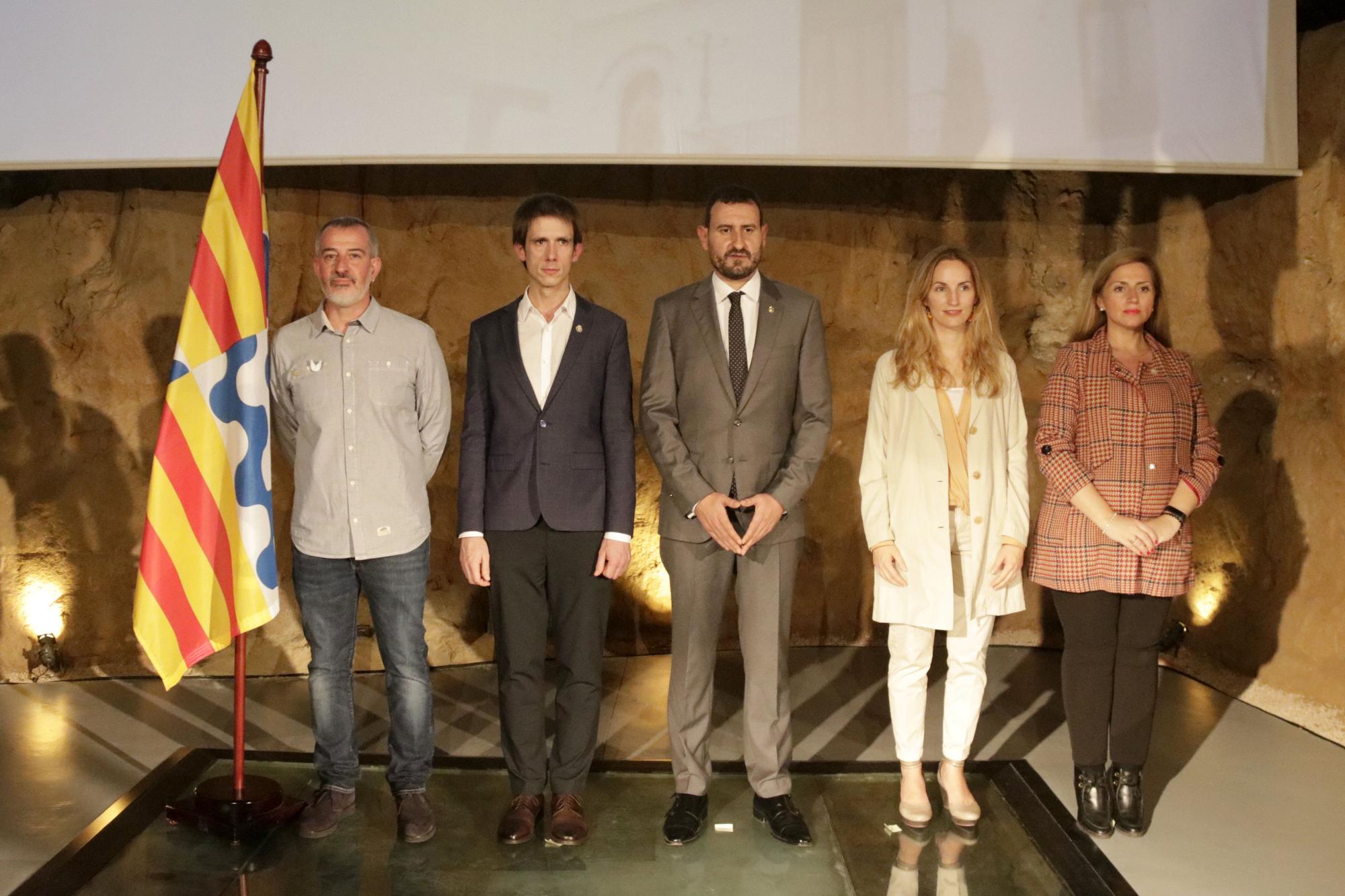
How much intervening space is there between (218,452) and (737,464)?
1.35 meters

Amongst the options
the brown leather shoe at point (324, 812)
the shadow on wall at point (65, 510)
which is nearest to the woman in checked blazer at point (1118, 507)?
the brown leather shoe at point (324, 812)

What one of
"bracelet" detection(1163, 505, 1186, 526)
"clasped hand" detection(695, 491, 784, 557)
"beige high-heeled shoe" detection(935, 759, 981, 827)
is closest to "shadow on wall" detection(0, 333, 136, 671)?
"clasped hand" detection(695, 491, 784, 557)

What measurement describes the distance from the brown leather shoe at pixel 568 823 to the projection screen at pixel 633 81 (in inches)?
84.4

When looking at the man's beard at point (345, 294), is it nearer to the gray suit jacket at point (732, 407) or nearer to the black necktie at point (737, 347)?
the gray suit jacket at point (732, 407)

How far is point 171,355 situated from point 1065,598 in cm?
360

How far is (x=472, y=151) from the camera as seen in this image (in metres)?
4.02

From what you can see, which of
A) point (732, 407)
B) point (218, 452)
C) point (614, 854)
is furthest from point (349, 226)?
point (614, 854)

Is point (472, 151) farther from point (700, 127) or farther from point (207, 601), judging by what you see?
point (207, 601)

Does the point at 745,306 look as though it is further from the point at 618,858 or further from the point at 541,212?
the point at 618,858

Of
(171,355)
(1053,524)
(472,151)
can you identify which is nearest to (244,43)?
(472,151)

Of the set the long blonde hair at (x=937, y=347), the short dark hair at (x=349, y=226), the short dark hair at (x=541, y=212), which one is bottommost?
the long blonde hair at (x=937, y=347)

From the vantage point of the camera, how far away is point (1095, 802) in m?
3.18

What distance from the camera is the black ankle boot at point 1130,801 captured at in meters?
3.18

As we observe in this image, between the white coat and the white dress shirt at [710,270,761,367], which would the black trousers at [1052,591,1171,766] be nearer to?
the white coat
